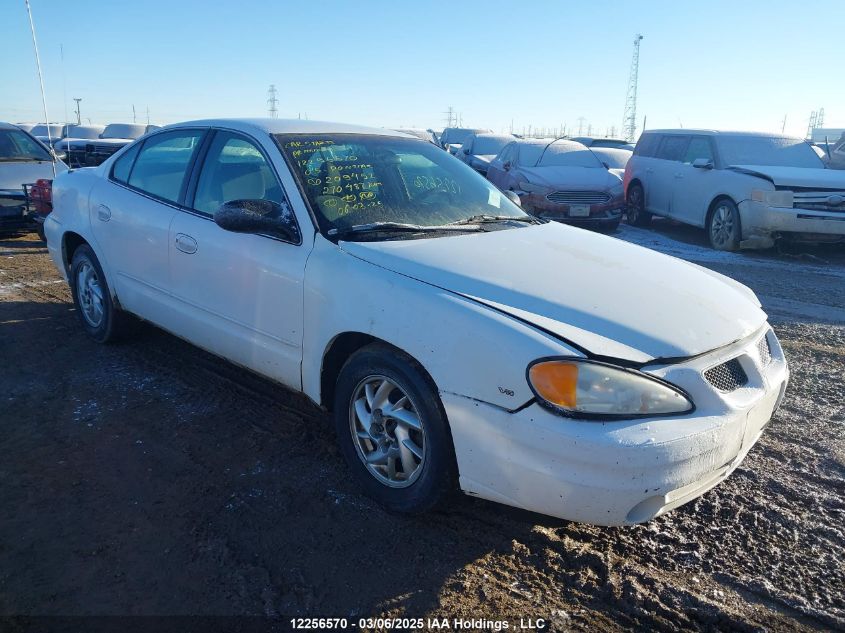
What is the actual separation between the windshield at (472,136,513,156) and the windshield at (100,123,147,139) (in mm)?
11841

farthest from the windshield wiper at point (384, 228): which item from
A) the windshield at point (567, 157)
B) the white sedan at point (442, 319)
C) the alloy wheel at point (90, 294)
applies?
the windshield at point (567, 157)

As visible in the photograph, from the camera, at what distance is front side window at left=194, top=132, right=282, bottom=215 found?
3.61 metres

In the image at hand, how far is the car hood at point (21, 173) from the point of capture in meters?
8.84

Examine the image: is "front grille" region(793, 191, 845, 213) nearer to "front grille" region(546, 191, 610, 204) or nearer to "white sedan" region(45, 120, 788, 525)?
"front grille" region(546, 191, 610, 204)

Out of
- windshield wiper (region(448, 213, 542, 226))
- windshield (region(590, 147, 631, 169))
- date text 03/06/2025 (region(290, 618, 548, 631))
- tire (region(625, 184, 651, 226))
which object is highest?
windshield wiper (region(448, 213, 542, 226))

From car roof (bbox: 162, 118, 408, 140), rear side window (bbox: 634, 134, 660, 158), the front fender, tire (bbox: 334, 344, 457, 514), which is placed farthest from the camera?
rear side window (bbox: 634, 134, 660, 158)

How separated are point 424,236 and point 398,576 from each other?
1578 millimetres

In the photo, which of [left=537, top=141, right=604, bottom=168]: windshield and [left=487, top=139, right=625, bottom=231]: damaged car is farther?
[left=537, top=141, right=604, bottom=168]: windshield

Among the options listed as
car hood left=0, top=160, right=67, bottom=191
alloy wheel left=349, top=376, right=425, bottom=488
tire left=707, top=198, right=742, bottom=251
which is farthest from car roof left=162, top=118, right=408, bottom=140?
tire left=707, top=198, right=742, bottom=251

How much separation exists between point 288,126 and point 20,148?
782 centimetres

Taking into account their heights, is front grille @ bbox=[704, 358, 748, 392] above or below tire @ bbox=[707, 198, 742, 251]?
above

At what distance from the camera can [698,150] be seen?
1064cm

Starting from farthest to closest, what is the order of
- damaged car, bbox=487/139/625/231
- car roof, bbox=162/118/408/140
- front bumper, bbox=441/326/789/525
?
damaged car, bbox=487/139/625/231 → car roof, bbox=162/118/408/140 → front bumper, bbox=441/326/789/525

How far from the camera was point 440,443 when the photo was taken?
263cm
